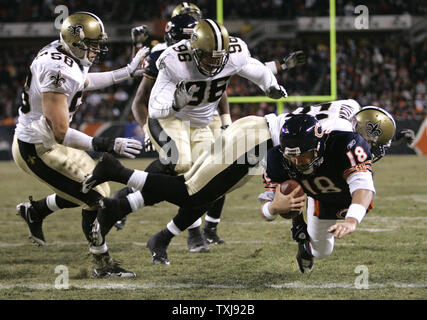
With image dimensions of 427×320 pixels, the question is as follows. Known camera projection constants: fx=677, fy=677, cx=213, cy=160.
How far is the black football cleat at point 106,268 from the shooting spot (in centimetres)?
380

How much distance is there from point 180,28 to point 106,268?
1.97 metres

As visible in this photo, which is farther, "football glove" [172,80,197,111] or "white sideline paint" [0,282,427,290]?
"football glove" [172,80,197,111]

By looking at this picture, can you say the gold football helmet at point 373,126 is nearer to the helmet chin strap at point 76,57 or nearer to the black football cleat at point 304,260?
the black football cleat at point 304,260

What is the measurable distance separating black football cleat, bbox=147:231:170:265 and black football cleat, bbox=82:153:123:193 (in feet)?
2.29

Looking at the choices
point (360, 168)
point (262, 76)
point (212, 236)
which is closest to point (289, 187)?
point (360, 168)

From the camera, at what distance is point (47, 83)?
3801mm

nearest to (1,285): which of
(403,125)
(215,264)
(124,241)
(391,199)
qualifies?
(215,264)

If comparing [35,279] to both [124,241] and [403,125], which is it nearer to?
[124,241]

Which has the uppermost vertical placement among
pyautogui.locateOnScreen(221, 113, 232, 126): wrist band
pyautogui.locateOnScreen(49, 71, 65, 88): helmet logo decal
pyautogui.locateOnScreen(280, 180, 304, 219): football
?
pyautogui.locateOnScreen(49, 71, 65, 88): helmet logo decal

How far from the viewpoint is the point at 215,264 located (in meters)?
4.11

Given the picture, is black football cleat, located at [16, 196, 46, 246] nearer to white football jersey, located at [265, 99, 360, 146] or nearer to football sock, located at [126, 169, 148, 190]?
football sock, located at [126, 169, 148, 190]

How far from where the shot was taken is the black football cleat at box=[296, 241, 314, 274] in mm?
3746

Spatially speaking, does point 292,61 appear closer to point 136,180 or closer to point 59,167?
point 136,180

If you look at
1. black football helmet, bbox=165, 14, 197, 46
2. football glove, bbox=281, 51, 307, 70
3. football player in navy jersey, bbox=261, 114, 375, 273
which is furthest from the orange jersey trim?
black football helmet, bbox=165, 14, 197, 46
